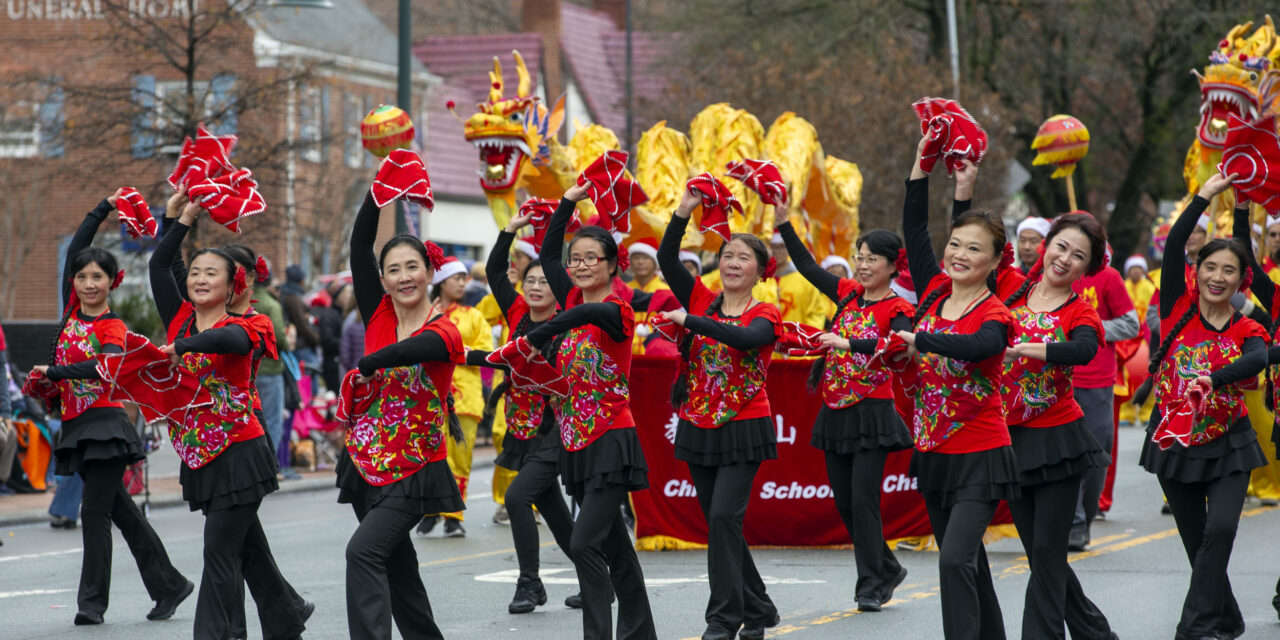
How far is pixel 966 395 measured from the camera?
5984 mm

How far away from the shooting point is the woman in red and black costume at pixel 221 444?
6.50 metres

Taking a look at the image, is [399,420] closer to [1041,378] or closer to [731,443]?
[731,443]

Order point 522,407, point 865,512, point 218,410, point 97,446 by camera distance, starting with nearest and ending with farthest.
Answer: point 218,410, point 97,446, point 865,512, point 522,407

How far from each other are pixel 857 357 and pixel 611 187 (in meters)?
1.96

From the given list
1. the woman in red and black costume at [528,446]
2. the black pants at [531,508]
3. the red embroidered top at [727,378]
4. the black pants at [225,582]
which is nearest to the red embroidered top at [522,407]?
the woman in red and black costume at [528,446]

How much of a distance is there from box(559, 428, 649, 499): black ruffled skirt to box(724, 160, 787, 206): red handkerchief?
1536 mm

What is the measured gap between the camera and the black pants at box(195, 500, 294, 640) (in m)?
6.47

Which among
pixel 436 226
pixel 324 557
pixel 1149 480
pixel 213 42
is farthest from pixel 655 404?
pixel 436 226

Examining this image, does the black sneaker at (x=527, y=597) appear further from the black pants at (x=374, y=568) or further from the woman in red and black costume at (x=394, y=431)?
A: the black pants at (x=374, y=568)

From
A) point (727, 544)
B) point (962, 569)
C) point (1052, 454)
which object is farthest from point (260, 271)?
point (1052, 454)

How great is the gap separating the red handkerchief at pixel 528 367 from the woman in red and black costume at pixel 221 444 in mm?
1037

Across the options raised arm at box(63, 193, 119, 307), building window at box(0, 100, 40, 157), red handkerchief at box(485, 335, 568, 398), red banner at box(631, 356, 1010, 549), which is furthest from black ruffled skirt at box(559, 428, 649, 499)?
building window at box(0, 100, 40, 157)

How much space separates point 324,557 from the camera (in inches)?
411

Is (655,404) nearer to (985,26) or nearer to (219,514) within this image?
(219,514)
